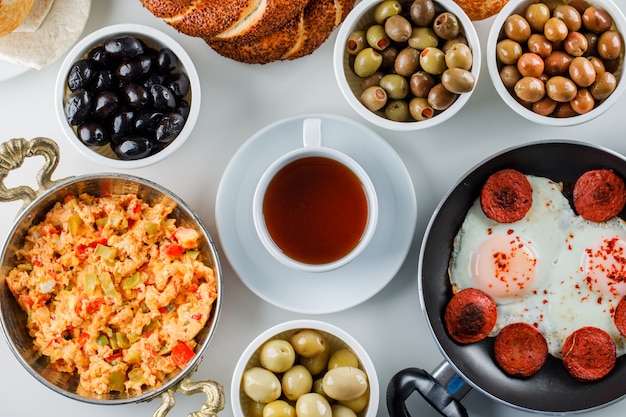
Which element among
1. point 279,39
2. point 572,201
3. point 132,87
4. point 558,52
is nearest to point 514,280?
point 572,201

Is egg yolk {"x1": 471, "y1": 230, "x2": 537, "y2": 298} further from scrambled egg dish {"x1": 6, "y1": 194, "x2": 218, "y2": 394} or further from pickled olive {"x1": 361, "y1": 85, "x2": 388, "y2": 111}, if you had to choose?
scrambled egg dish {"x1": 6, "y1": 194, "x2": 218, "y2": 394}

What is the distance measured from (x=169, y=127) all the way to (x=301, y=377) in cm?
79

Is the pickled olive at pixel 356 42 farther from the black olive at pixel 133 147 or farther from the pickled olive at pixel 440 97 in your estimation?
the black olive at pixel 133 147

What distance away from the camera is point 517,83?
216 centimetres

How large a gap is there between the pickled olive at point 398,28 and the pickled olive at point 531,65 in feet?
1.05

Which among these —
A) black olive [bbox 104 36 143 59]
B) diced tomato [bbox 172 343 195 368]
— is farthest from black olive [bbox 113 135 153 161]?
diced tomato [bbox 172 343 195 368]

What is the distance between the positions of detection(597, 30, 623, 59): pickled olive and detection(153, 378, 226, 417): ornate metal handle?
1.38m

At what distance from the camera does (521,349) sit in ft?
7.27

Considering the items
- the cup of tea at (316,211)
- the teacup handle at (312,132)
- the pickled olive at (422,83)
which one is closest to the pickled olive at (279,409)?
the cup of tea at (316,211)

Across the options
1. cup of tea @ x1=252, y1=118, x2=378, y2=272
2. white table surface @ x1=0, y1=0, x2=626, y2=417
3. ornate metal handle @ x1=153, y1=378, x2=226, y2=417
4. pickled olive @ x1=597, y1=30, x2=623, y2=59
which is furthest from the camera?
white table surface @ x1=0, y1=0, x2=626, y2=417

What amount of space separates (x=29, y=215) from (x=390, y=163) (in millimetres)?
1027

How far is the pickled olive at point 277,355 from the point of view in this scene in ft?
7.10

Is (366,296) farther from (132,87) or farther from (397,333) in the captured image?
(132,87)

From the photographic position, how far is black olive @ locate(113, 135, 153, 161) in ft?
7.05
